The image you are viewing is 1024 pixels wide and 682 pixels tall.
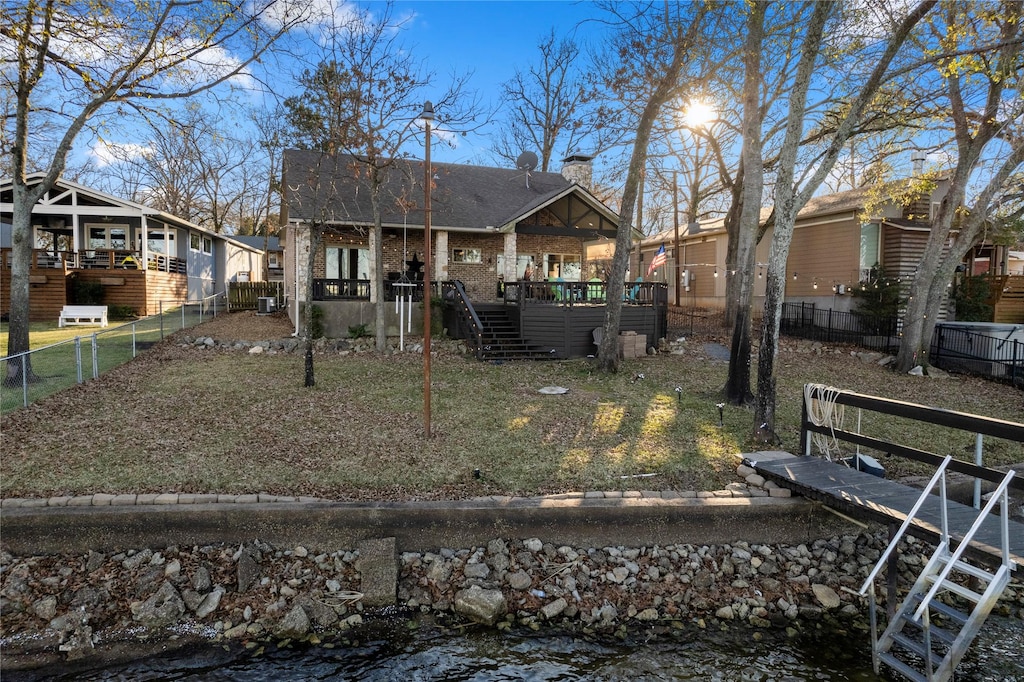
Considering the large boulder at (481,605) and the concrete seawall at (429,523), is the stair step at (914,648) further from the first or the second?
the large boulder at (481,605)

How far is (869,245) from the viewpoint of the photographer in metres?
19.4

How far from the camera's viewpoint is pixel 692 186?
78.0ft

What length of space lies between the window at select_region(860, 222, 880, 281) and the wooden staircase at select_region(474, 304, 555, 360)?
11868 mm

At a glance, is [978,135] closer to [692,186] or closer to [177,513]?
[692,186]

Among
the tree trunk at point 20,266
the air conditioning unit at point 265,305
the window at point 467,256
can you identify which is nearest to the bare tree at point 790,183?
the tree trunk at point 20,266

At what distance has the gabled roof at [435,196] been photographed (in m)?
17.2

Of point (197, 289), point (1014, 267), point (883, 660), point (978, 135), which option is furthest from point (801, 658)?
point (1014, 267)

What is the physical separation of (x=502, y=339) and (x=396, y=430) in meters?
6.70

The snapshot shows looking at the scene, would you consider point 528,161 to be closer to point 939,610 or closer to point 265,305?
point 265,305

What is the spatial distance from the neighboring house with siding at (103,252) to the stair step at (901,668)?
22.6m

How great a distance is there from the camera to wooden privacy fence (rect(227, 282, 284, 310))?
2312cm

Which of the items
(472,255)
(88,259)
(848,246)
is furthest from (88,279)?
(848,246)

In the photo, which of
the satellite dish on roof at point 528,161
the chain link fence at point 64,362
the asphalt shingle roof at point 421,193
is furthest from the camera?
the satellite dish on roof at point 528,161

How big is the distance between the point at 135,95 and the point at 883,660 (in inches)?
523
